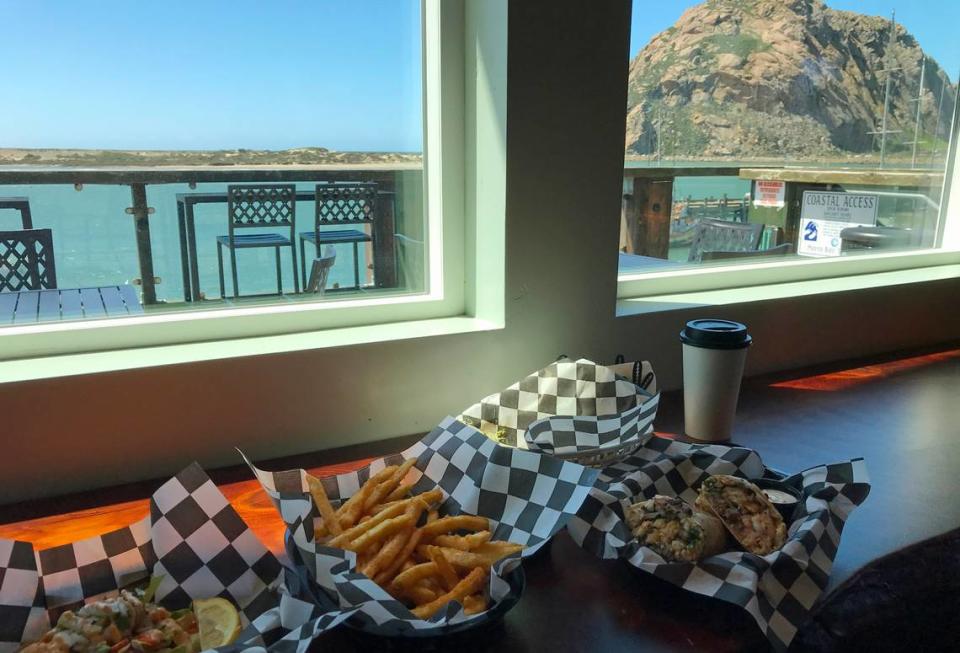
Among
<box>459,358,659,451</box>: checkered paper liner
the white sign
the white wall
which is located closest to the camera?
the white wall

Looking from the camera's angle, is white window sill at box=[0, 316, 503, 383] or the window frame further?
the window frame

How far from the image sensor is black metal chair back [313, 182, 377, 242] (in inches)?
55.1

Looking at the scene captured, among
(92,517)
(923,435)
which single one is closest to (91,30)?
(92,517)

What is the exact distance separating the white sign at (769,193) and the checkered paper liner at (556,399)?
92 cm

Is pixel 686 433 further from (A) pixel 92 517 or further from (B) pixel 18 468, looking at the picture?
(B) pixel 18 468

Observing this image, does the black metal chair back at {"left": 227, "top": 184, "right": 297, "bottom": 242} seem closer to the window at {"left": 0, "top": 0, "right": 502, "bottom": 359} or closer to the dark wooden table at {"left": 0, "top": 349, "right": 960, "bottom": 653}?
the window at {"left": 0, "top": 0, "right": 502, "bottom": 359}

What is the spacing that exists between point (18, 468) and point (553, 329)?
0.92 m

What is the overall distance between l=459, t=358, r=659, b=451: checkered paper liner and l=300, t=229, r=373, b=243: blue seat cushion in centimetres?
41

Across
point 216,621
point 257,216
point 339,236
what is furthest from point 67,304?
point 216,621

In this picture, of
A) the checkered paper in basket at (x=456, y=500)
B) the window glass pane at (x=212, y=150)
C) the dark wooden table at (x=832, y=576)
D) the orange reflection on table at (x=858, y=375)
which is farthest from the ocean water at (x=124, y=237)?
the orange reflection on table at (x=858, y=375)

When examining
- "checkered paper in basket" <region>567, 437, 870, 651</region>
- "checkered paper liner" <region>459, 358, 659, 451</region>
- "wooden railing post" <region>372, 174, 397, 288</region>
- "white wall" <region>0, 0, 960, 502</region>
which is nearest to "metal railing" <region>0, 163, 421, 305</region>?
"wooden railing post" <region>372, 174, 397, 288</region>

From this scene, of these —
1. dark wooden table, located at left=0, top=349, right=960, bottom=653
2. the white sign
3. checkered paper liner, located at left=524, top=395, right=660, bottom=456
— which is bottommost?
dark wooden table, located at left=0, top=349, right=960, bottom=653

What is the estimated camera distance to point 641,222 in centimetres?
176

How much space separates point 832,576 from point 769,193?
133 centimetres
